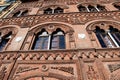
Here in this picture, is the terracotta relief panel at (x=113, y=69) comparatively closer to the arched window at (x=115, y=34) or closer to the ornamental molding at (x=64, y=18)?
the arched window at (x=115, y=34)

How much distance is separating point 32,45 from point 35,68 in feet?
5.50

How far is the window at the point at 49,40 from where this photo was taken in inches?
262

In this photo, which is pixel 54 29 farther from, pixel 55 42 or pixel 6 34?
pixel 6 34

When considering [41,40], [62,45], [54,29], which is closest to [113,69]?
[62,45]

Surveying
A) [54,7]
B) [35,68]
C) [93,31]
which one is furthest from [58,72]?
[54,7]

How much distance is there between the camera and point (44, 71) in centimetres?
509

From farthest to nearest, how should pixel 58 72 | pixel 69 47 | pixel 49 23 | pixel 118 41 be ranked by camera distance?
pixel 49 23 < pixel 118 41 < pixel 69 47 < pixel 58 72

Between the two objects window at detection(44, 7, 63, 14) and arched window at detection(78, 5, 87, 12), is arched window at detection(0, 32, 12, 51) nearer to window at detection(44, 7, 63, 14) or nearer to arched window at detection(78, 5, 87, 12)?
window at detection(44, 7, 63, 14)

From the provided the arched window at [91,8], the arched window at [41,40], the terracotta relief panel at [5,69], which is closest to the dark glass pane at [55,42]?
the arched window at [41,40]

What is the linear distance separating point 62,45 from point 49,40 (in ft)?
2.22

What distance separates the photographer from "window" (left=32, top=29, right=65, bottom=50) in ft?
21.8

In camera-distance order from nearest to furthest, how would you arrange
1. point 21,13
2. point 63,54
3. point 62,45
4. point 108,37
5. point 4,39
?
1. point 63,54
2. point 62,45
3. point 108,37
4. point 4,39
5. point 21,13

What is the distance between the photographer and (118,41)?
6.71 metres

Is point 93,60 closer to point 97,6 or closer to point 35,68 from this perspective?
point 35,68
